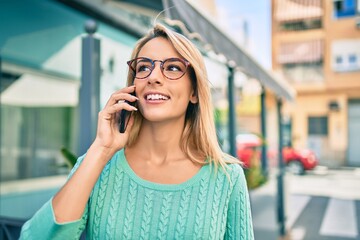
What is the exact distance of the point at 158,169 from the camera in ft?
4.01

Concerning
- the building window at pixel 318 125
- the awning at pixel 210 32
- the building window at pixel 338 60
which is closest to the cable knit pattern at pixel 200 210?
the awning at pixel 210 32

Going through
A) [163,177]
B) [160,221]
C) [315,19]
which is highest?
[315,19]

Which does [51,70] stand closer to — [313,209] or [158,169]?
[158,169]

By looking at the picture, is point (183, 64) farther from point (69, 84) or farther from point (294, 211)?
point (294, 211)

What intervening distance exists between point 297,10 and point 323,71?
11.9ft

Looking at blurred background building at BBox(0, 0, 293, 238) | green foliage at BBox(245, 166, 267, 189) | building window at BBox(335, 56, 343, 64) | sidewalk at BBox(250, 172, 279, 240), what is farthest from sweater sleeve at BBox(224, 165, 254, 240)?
building window at BBox(335, 56, 343, 64)

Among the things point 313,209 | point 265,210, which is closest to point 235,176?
point 265,210

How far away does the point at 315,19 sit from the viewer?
21.2 m

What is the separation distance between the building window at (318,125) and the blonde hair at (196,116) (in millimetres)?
20474

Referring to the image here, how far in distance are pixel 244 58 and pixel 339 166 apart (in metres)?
16.7

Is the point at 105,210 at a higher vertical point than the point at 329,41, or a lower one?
lower

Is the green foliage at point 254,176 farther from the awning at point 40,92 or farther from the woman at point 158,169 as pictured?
the woman at point 158,169

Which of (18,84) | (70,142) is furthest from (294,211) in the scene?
(18,84)

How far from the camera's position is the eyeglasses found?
1.19m
